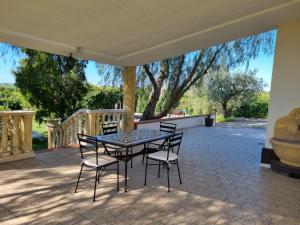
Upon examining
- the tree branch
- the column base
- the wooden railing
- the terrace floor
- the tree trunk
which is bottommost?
the terrace floor

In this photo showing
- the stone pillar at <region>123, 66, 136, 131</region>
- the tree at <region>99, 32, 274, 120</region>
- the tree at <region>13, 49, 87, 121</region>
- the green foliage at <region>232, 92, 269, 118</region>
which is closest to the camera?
the stone pillar at <region>123, 66, 136, 131</region>

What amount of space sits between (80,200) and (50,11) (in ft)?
7.82

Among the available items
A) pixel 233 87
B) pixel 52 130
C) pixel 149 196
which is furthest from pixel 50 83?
pixel 233 87

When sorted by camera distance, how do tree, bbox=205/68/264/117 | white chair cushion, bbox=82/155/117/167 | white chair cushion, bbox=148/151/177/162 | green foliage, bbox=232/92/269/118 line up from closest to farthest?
white chair cushion, bbox=82/155/117/167 → white chair cushion, bbox=148/151/177/162 → tree, bbox=205/68/264/117 → green foliage, bbox=232/92/269/118

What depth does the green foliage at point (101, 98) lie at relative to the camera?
8734 millimetres

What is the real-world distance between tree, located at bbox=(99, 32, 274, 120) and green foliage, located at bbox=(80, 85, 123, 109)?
903 mm

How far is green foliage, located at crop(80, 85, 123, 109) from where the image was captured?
8.73 metres

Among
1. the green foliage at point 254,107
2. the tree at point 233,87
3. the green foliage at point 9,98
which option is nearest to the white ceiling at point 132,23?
the green foliage at point 9,98

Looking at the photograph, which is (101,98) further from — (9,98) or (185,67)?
(9,98)

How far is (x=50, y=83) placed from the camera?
301 inches

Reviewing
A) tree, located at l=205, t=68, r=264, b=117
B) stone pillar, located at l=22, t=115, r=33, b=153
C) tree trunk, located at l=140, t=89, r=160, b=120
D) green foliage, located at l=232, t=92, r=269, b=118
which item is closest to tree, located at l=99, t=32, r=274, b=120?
tree trunk, located at l=140, t=89, r=160, b=120

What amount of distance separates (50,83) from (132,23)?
200 inches

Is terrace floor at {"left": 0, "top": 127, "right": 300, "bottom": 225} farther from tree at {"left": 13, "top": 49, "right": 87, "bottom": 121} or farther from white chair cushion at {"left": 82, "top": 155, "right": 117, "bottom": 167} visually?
tree at {"left": 13, "top": 49, "right": 87, "bottom": 121}

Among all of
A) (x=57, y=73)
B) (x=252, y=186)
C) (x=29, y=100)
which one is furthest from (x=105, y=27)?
(x=29, y=100)
